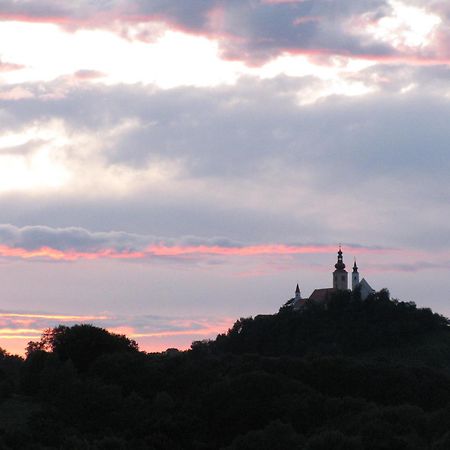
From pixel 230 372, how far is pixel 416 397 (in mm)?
19450

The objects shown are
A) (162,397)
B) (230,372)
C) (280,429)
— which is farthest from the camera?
(230,372)

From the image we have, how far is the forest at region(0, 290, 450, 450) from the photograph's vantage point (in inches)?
3319

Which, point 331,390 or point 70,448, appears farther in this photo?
point 331,390

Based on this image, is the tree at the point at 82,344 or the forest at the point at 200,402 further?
the tree at the point at 82,344

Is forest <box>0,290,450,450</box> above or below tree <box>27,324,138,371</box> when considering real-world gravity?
below

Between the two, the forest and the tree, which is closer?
the forest

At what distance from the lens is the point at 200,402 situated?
101062 millimetres

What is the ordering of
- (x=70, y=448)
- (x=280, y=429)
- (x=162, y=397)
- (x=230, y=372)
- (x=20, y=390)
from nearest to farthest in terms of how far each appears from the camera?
(x=70, y=448) < (x=280, y=429) < (x=162, y=397) < (x=20, y=390) < (x=230, y=372)

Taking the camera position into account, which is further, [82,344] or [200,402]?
[82,344]

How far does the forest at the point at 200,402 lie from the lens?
84.3 metres

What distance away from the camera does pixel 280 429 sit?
85500 mm

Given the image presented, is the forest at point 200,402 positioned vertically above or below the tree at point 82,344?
below

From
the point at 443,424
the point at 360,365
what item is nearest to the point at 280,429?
the point at 443,424

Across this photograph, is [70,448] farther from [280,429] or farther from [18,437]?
[280,429]
